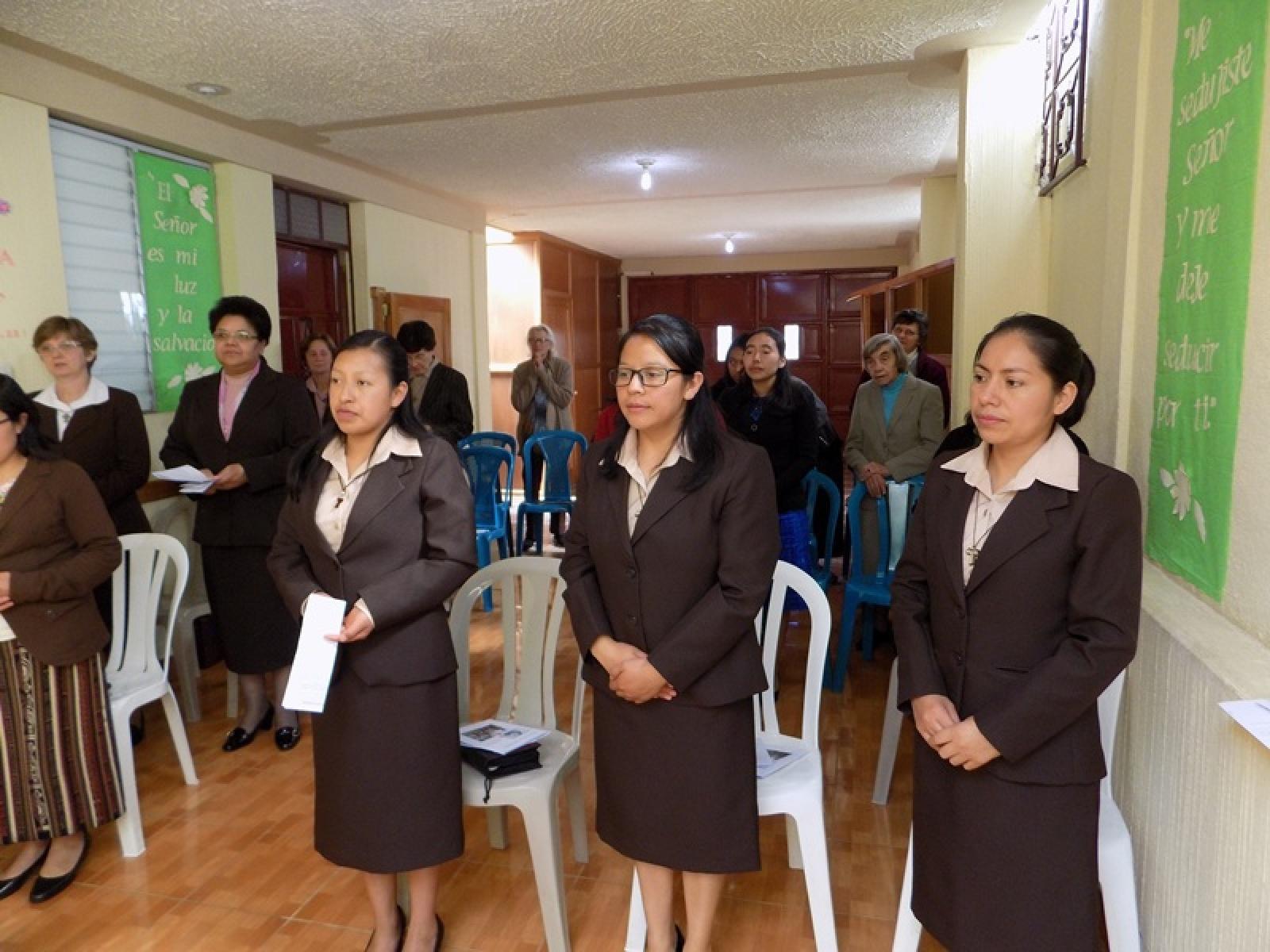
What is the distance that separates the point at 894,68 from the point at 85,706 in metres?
3.62

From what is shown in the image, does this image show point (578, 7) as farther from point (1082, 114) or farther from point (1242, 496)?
point (1242, 496)

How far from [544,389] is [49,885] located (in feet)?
15.1

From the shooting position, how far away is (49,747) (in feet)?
7.52

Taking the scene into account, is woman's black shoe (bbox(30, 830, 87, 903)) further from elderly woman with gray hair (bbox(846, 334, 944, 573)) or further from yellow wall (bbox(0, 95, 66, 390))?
elderly woman with gray hair (bbox(846, 334, 944, 573))

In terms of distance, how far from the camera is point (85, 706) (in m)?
2.35

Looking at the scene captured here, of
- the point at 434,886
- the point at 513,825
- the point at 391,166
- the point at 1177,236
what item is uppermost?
the point at 391,166

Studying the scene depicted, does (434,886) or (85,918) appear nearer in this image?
(434,886)

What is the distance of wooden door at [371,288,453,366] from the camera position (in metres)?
5.61

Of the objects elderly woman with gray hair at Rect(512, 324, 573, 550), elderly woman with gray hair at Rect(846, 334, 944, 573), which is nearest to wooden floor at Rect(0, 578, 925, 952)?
elderly woman with gray hair at Rect(846, 334, 944, 573)

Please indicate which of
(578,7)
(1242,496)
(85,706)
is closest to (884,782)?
(1242,496)

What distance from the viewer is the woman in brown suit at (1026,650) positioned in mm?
1467

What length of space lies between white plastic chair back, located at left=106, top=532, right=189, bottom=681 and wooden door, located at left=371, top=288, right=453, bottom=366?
2.40 metres

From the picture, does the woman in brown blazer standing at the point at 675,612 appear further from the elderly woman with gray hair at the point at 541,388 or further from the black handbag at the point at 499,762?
the elderly woman with gray hair at the point at 541,388

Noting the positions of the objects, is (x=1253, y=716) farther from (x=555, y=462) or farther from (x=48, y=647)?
(x=555, y=462)
